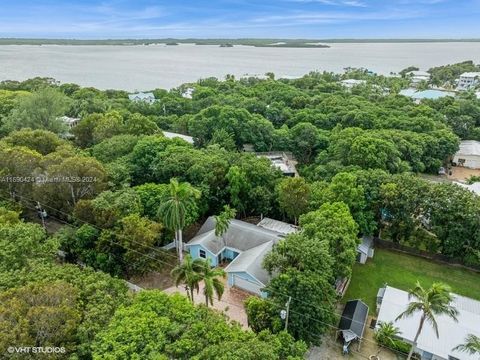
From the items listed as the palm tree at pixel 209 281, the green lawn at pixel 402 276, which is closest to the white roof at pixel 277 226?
the green lawn at pixel 402 276

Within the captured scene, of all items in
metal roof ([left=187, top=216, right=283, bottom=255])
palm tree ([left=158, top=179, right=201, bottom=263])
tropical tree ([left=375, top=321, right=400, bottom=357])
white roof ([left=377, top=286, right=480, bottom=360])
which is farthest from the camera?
metal roof ([left=187, top=216, right=283, bottom=255])

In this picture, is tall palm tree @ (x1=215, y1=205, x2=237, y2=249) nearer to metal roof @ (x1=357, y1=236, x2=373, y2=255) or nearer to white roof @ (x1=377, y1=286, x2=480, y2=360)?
metal roof @ (x1=357, y1=236, x2=373, y2=255)

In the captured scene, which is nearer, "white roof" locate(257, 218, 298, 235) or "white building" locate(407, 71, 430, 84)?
"white roof" locate(257, 218, 298, 235)

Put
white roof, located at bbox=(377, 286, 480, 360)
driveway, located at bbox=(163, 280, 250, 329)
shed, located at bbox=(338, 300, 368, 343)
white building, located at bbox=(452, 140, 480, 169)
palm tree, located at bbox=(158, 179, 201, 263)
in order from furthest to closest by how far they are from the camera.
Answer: white building, located at bbox=(452, 140, 480, 169) < palm tree, located at bbox=(158, 179, 201, 263) < driveway, located at bbox=(163, 280, 250, 329) < shed, located at bbox=(338, 300, 368, 343) < white roof, located at bbox=(377, 286, 480, 360)

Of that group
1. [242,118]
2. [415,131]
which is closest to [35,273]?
[242,118]

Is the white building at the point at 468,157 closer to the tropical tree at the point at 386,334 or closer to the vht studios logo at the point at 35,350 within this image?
the tropical tree at the point at 386,334

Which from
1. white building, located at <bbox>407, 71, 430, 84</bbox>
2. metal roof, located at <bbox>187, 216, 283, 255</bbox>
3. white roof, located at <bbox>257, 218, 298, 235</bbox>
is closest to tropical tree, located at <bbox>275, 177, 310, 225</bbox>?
white roof, located at <bbox>257, 218, 298, 235</bbox>
